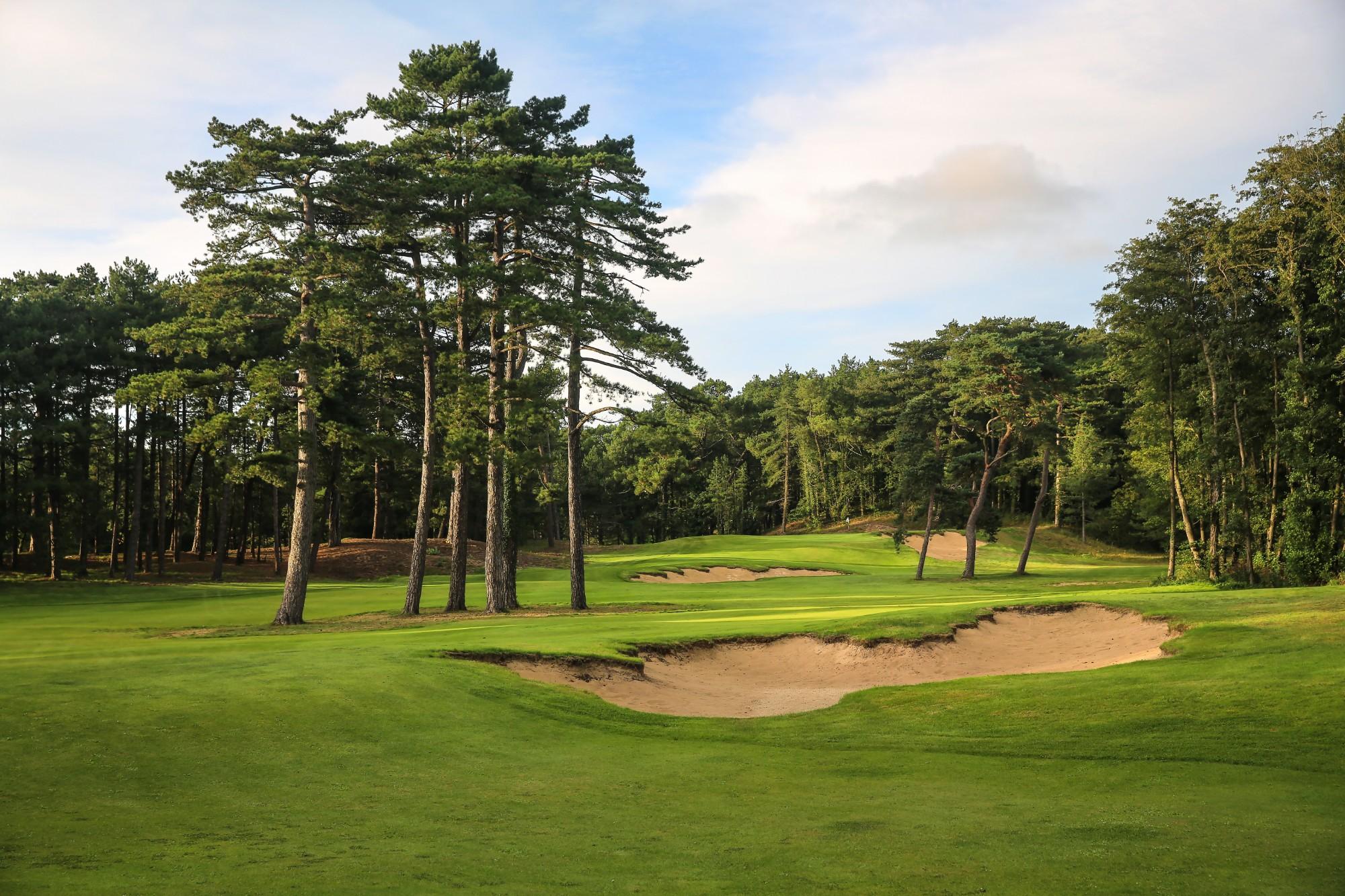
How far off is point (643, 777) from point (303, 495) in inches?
874

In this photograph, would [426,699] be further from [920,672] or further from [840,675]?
[920,672]

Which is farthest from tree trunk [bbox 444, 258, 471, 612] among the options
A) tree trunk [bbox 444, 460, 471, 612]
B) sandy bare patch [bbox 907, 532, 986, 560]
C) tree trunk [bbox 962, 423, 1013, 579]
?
sandy bare patch [bbox 907, 532, 986, 560]

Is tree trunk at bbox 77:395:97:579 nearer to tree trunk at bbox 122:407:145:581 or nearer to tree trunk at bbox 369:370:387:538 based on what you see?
tree trunk at bbox 122:407:145:581

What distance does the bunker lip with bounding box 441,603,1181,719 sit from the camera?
717 inches

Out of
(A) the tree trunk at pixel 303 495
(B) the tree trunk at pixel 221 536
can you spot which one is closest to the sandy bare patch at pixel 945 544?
(B) the tree trunk at pixel 221 536

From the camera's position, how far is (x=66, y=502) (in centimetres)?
6066

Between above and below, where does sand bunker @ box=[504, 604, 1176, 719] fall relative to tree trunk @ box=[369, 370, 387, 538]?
below

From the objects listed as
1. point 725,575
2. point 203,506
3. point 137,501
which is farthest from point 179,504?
point 725,575

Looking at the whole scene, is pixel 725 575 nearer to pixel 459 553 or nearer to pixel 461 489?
pixel 461 489

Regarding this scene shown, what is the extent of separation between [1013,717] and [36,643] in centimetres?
2212

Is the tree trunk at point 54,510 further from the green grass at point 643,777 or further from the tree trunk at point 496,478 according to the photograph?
the green grass at point 643,777

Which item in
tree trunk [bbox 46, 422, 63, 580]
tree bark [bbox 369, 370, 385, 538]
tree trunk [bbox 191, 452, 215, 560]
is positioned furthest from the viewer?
tree trunk [bbox 191, 452, 215, 560]

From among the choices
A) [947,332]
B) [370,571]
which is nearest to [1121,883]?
[370,571]

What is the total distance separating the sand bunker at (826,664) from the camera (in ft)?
59.7
